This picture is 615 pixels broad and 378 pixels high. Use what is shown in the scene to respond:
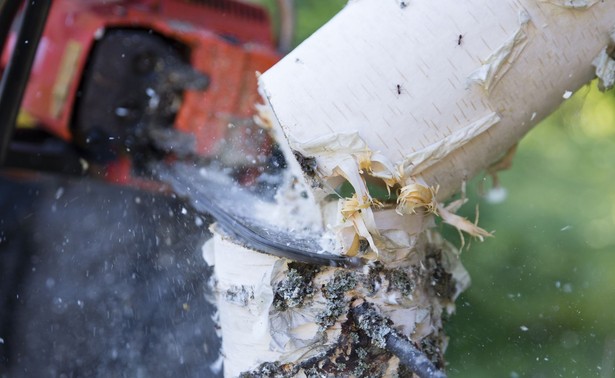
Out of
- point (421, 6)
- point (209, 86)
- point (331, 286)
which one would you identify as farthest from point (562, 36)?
point (209, 86)

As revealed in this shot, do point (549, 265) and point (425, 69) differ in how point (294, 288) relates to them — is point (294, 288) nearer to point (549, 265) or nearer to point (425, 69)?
point (425, 69)

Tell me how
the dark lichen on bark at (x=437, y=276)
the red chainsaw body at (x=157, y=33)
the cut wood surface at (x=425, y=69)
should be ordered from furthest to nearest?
the red chainsaw body at (x=157, y=33)
the dark lichen on bark at (x=437, y=276)
the cut wood surface at (x=425, y=69)

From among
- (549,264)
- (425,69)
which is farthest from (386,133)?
(549,264)

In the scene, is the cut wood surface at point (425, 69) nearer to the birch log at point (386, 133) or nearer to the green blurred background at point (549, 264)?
the birch log at point (386, 133)

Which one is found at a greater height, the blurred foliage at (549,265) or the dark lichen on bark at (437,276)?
the dark lichen on bark at (437,276)

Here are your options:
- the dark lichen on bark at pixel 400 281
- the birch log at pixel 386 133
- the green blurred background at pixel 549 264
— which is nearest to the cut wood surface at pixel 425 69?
the birch log at pixel 386 133

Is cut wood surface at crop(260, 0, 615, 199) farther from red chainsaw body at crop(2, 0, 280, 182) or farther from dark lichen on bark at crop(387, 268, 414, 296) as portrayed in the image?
red chainsaw body at crop(2, 0, 280, 182)
